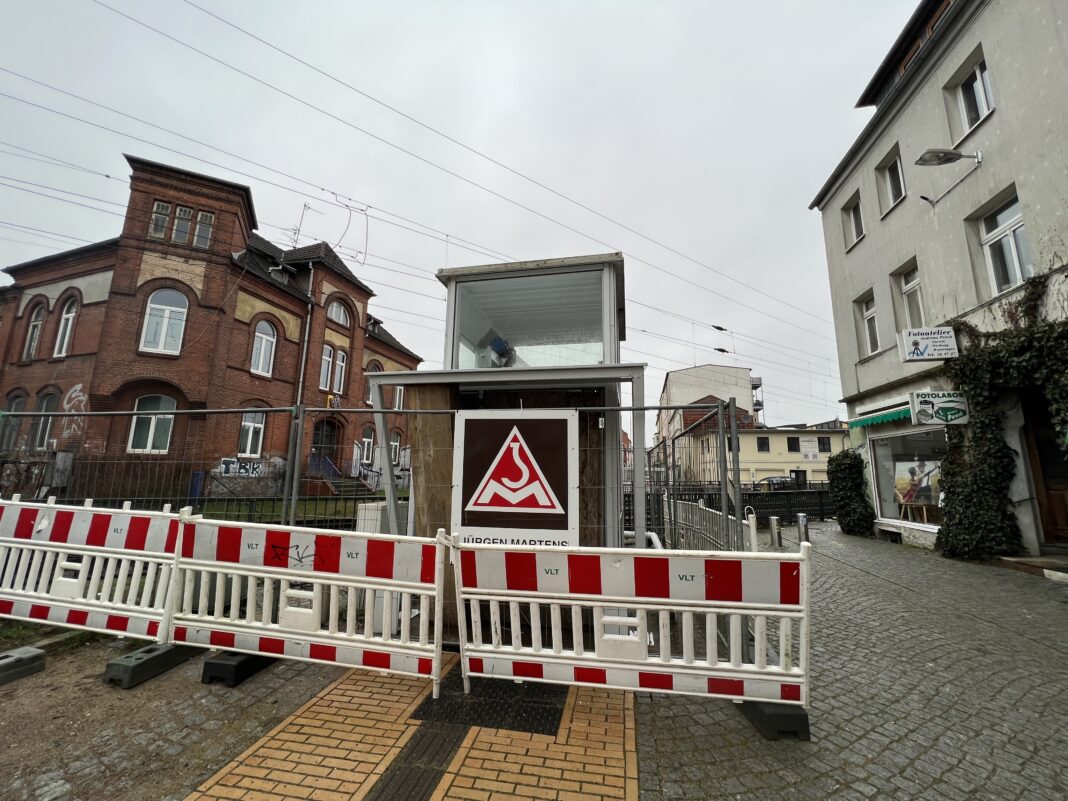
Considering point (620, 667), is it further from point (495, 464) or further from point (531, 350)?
point (531, 350)

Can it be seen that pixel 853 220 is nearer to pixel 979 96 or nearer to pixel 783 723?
pixel 979 96

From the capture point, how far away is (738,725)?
2.99 m

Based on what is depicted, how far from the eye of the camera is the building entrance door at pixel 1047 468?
26.0ft

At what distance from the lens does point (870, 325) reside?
42.7 ft

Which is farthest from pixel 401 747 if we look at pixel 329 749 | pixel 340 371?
pixel 340 371

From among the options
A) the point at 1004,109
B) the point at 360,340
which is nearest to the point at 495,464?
the point at 1004,109

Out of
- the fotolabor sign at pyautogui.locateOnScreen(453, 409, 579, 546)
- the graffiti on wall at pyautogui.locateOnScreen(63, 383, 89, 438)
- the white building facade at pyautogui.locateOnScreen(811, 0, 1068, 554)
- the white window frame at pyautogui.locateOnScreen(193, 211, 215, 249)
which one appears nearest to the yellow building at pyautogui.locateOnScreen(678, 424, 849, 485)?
the white building facade at pyautogui.locateOnScreen(811, 0, 1068, 554)

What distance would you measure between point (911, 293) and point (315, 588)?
14475 millimetres

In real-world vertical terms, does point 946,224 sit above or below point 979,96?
below

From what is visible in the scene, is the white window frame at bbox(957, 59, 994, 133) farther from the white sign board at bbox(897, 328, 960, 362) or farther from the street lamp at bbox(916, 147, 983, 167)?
the white sign board at bbox(897, 328, 960, 362)

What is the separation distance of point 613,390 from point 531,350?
1739 mm

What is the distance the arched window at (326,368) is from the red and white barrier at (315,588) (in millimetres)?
21305

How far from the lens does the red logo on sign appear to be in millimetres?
4188

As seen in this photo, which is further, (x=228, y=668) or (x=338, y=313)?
(x=338, y=313)
